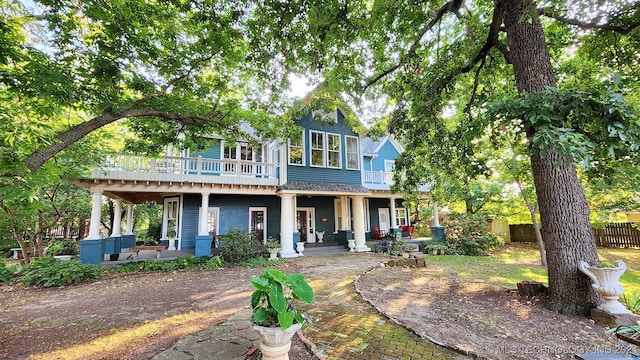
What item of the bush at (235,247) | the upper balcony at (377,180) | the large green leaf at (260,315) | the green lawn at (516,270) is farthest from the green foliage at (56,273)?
the upper balcony at (377,180)

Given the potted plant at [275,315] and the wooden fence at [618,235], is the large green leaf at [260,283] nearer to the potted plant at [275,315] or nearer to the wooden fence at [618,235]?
the potted plant at [275,315]

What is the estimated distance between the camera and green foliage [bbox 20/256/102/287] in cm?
750

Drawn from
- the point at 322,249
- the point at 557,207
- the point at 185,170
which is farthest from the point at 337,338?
the point at 322,249

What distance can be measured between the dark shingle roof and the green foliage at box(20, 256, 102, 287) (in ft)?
23.2

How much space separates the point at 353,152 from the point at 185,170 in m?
8.52

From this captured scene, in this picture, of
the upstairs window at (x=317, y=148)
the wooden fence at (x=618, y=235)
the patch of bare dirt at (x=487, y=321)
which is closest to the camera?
the patch of bare dirt at (x=487, y=321)

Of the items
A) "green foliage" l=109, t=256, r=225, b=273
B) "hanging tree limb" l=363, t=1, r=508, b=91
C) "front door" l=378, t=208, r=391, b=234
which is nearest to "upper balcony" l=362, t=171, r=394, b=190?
"front door" l=378, t=208, r=391, b=234

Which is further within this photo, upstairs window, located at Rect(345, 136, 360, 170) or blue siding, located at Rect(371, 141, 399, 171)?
blue siding, located at Rect(371, 141, 399, 171)

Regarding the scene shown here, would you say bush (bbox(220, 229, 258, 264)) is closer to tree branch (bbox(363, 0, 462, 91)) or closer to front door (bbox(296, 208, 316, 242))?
front door (bbox(296, 208, 316, 242))

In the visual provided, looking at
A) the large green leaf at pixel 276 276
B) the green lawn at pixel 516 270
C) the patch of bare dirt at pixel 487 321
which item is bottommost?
the green lawn at pixel 516 270

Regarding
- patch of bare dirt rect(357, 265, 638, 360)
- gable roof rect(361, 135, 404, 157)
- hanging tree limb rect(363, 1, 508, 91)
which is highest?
gable roof rect(361, 135, 404, 157)

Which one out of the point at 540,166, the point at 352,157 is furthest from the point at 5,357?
the point at 352,157

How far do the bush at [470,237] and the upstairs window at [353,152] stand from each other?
21.3 ft

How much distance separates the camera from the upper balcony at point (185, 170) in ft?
30.9
